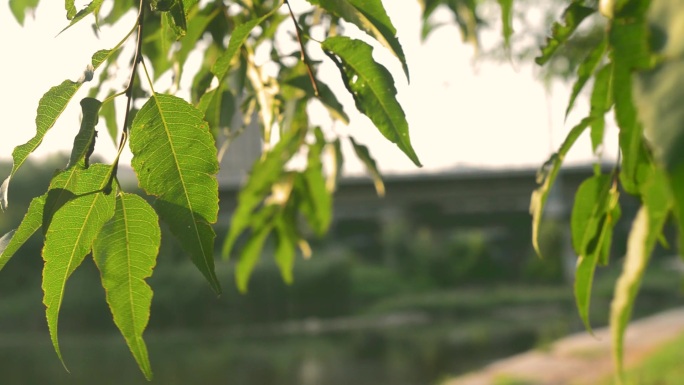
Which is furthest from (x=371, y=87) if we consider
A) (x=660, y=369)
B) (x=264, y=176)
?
(x=660, y=369)

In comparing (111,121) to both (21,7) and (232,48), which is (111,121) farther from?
(232,48)

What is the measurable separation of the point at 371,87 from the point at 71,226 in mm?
190

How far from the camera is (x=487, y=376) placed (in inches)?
198

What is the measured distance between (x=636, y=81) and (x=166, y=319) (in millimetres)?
10035

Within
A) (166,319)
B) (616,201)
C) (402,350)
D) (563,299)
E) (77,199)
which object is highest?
(77,199)

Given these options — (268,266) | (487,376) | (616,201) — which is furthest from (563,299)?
(616,201)

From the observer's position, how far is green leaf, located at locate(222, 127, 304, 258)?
1219 millimetres

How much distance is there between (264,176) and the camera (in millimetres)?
1273

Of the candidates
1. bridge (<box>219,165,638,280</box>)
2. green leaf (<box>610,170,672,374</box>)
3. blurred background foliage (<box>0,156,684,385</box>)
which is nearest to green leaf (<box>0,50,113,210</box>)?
green leaf (<box>610,170,672,374</box>)

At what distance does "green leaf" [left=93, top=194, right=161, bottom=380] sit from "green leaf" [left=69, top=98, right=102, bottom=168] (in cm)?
4

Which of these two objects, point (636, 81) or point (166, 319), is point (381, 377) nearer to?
point (166, 319)

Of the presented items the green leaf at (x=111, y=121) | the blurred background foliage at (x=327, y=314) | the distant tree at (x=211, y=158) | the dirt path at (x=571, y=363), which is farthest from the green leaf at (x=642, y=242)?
the blurred background foliage at (x=327, y=314)

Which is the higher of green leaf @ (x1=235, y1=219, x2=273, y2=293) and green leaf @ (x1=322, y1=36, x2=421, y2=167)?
green leaf @ (x1=322, y1=36, x2=421, y2=167)

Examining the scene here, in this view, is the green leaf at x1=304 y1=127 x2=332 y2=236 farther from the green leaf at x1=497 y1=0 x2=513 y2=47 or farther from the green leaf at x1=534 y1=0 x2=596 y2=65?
the green leaf at x1=534 y1=0 x2=596 y2=65
